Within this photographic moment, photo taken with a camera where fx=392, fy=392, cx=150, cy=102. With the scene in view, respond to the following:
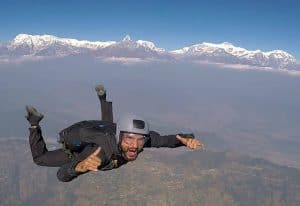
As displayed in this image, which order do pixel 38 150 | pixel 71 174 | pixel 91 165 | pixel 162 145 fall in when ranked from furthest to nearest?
1. pixel 162 145
2. pixel 38 150
3. pixel 71 174
4. pixel 91 165

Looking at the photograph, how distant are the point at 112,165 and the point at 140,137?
1021 millimetres

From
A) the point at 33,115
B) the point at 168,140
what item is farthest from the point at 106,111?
the point at 33,115

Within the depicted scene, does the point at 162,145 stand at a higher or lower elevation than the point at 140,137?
lower

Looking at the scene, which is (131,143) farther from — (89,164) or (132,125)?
(89,164)

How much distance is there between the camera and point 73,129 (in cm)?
830

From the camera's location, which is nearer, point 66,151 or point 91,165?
point 91,165

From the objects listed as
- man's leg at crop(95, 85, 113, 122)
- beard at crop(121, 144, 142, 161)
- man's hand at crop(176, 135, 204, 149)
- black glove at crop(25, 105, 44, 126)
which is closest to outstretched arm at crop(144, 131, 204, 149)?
man's hand at crop(176, 135, 204, 149)

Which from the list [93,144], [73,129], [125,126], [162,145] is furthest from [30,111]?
[162,145]

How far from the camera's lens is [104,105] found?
1007 centimetres

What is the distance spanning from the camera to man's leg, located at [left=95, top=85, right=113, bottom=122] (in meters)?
9.66

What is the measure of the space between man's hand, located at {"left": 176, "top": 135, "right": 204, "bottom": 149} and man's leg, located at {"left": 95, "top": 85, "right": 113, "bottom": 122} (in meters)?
1.82

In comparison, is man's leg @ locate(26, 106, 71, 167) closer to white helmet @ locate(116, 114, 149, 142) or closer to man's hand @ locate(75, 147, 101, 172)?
white helmet @ locate(116, 114, 149, 142)

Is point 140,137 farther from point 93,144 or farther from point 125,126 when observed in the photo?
point 93,144

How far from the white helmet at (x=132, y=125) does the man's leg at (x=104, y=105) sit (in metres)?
2.19
